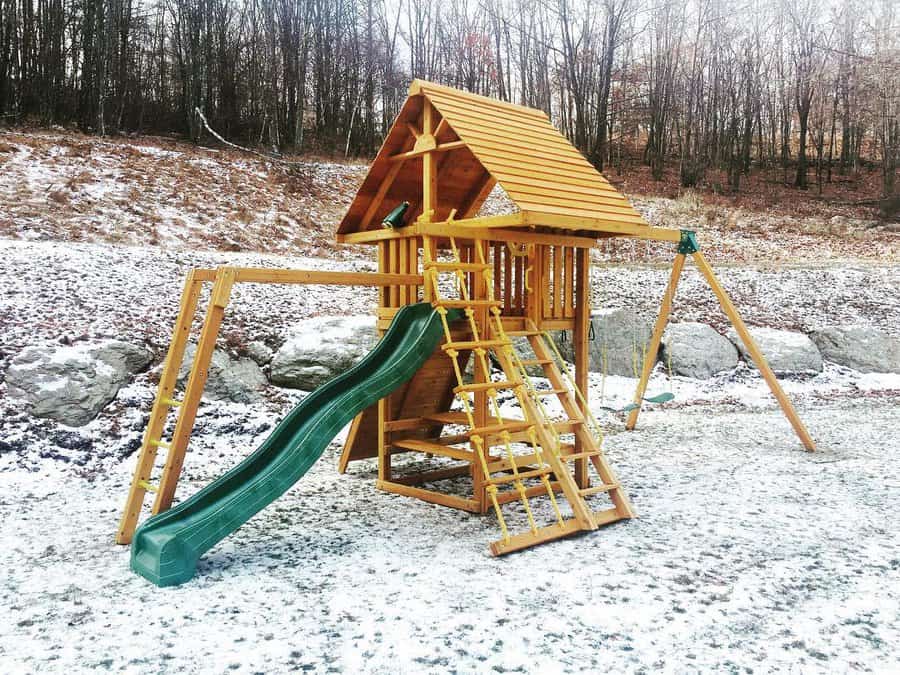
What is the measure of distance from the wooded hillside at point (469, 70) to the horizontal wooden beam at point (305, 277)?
18.1m

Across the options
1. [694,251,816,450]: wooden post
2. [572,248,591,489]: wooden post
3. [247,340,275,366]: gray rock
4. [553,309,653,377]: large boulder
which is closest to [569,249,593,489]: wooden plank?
[572,248,591,489]: wooden post

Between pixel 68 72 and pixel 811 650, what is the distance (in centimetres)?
2572

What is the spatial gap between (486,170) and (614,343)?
19.9ft

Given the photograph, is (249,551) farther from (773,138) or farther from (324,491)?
(773,138)

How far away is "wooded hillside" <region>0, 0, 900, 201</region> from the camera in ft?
69.7

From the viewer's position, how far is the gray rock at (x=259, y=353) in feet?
27.7

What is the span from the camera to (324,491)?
19.5 ft

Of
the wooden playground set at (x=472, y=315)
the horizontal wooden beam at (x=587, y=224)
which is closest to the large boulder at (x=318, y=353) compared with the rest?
the wooden playground set at (x=472, y=315)

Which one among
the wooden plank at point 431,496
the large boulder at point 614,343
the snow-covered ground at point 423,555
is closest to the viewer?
the snow-covered ground at point 423,555

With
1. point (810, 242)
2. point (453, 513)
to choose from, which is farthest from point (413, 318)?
point (810, 242)

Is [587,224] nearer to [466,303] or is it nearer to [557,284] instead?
[557,284]

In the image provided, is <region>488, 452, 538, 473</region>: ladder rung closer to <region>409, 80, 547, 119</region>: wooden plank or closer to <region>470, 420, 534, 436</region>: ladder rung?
<region>470, 420, 534, 436</region>: ladder rung

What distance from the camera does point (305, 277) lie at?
465 centimetres

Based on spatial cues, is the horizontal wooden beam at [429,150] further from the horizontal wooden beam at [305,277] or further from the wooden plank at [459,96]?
the horizontal wooden beam at [305,277]
